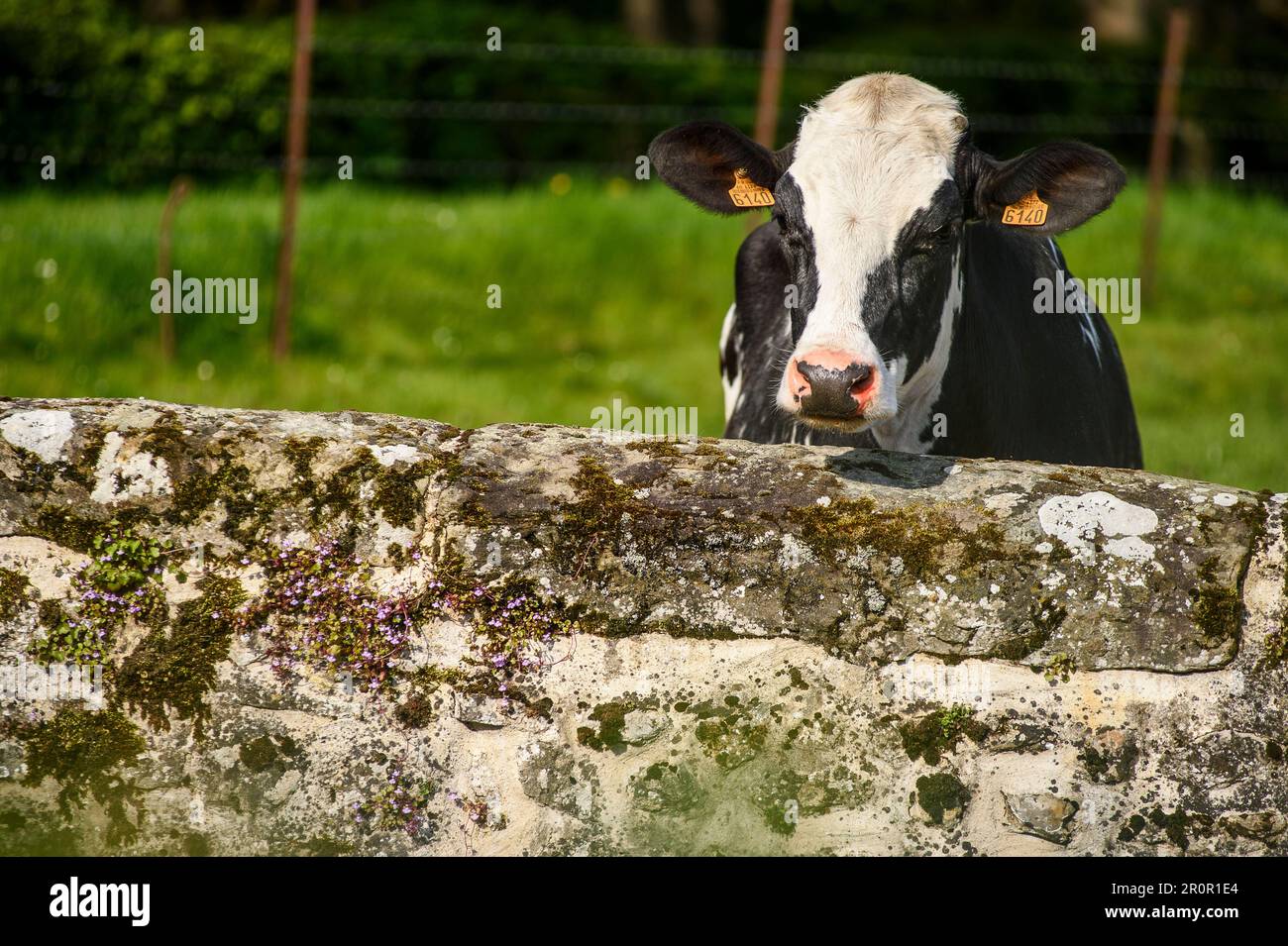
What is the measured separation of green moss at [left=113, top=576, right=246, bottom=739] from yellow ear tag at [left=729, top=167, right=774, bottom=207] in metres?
2.00

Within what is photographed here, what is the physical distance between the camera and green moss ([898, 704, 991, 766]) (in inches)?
103

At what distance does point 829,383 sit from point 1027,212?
3.40ft

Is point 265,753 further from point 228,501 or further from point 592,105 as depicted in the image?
point 592,105

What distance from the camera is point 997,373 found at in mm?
4066

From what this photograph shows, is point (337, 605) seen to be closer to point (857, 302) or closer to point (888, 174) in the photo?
point (857, 302)

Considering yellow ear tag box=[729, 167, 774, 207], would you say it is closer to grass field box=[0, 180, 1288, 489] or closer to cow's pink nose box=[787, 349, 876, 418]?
cow's pink nose box=[787, 349, 876, 418]

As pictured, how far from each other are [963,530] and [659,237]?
8.06m

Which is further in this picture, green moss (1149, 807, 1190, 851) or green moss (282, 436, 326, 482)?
green moss (282, 436, 326, 482)

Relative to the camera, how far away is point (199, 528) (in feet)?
8.96

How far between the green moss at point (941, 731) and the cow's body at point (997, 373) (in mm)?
1218

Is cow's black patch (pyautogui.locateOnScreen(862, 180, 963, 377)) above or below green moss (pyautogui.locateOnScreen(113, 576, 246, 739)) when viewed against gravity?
above

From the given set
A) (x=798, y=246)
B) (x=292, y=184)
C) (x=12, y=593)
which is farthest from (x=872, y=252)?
(x=292, y=184)

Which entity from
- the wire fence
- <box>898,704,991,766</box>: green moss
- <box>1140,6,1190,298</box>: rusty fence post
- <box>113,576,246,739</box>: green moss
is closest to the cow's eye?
<box>898,704,991,766</box>: green moss
